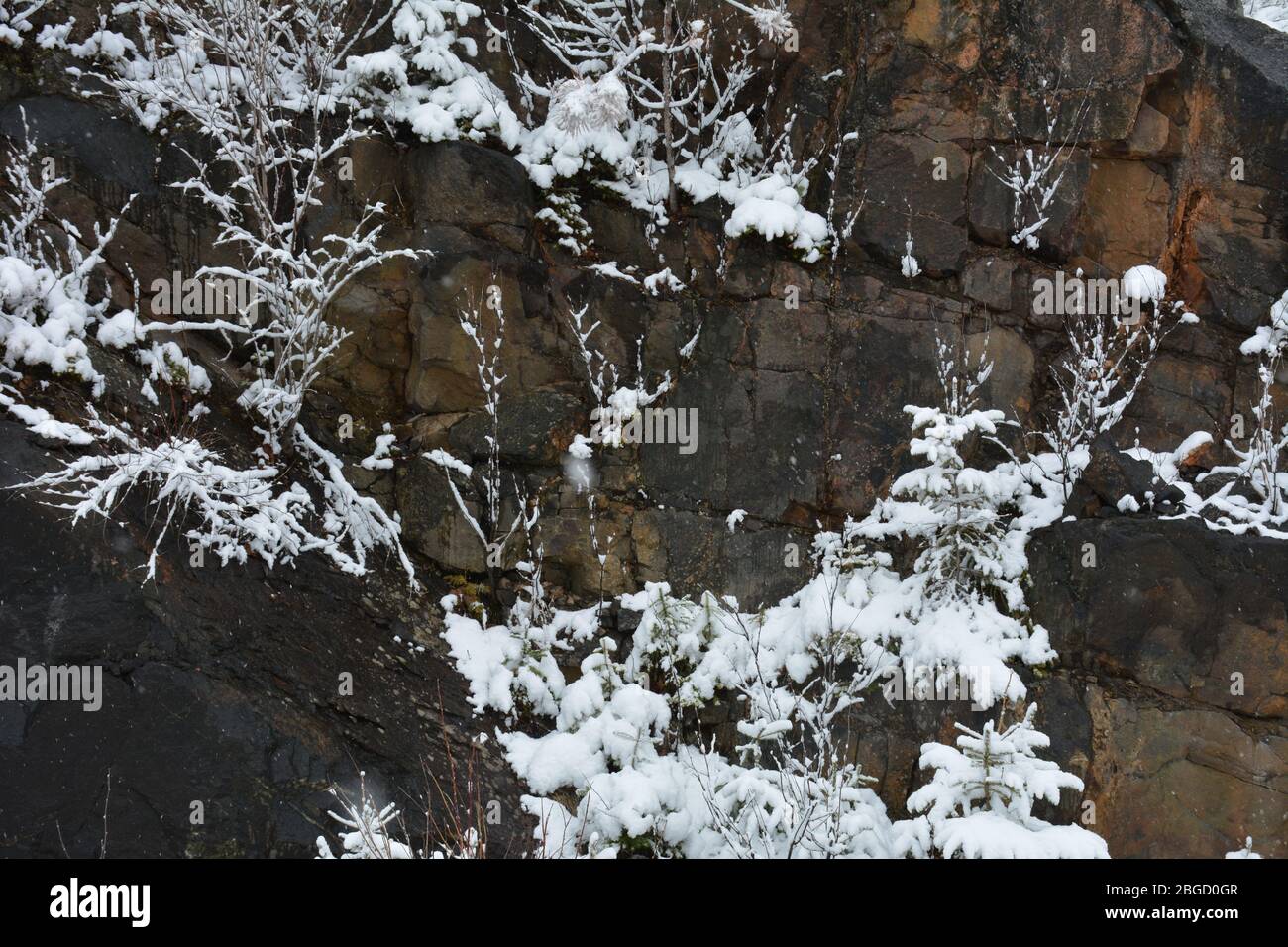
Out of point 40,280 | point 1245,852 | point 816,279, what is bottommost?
point 1245,852

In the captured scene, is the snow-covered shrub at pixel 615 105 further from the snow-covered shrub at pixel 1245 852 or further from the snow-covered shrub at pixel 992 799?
the snow-covered shrub at pixel 1245 852

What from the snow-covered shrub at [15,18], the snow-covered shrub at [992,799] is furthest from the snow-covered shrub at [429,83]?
the snow-covered shrub at [992,799]

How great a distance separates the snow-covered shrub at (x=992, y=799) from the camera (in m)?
4.29

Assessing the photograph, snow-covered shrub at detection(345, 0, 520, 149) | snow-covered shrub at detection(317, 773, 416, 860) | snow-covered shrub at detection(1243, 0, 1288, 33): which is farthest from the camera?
snow-covered shrub at detection(1243, 0, 1288, 33)

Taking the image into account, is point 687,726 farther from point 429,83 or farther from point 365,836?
point 429,83

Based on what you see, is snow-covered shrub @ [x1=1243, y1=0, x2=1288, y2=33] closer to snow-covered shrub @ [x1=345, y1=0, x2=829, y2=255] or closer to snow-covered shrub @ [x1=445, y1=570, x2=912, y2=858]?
snow-covered shrub @ [x1=345, y1=0, x2=829, y2=255]

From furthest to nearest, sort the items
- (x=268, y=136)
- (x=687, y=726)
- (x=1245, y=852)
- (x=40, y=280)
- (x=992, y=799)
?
(x=268, y=136) < (x=687, y=726) < (x=40, y=280) < (x=1245, y=852) < (x=992, y=799)

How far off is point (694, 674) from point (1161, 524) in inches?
130

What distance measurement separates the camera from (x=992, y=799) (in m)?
4.62

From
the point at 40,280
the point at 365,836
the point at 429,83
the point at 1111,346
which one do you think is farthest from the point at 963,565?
the point at 40,280

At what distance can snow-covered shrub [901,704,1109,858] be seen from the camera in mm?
4289

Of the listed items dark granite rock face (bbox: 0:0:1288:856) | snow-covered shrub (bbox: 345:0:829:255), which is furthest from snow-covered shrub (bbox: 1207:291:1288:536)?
snow-covered shrub (bbox: 345:0:829:255)

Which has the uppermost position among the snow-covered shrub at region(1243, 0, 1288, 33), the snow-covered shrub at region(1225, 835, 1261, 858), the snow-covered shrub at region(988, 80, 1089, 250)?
the snow-covered shrub at region(1243, 0, 1288, 33)

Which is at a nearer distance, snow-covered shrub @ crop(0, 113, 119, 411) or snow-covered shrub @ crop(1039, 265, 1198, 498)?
snow-covered shrub @ crop(0, 113, 119, 411)
